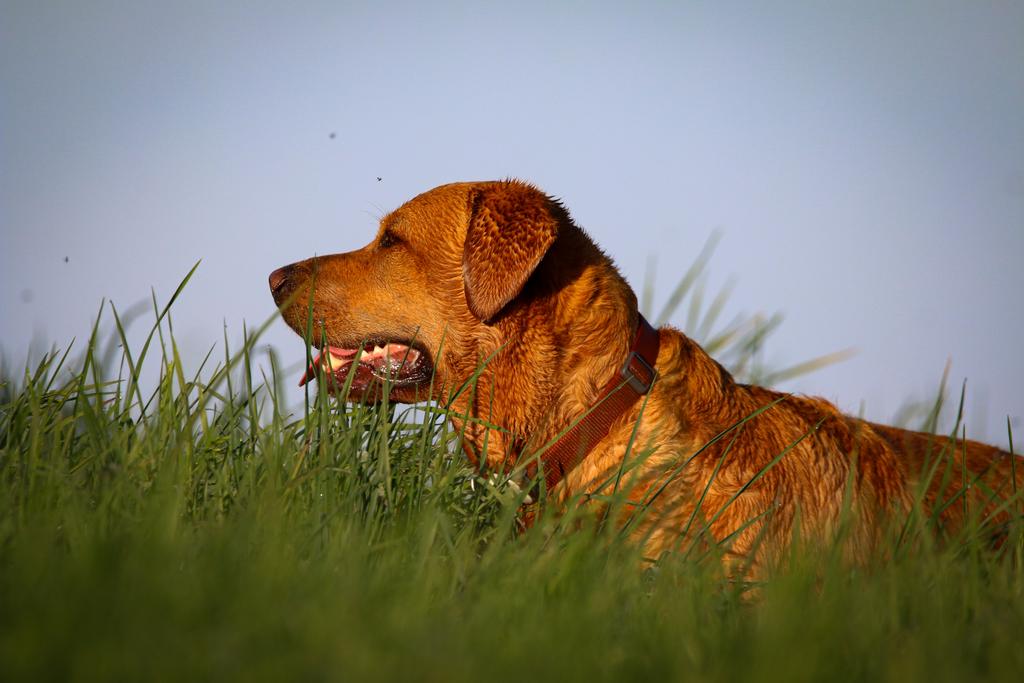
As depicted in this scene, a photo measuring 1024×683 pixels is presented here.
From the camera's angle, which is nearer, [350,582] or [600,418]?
[350,582]

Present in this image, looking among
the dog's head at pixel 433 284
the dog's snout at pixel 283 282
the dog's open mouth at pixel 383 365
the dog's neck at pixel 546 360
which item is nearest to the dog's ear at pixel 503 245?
the dog's head at pixel 433 284

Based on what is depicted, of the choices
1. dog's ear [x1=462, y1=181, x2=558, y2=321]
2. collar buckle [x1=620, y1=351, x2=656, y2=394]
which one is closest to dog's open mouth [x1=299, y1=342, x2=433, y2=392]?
dog's ear [x1=462, y1=181, x2=558, y2=321]

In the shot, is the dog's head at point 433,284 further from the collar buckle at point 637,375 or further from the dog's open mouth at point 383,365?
the collar buckle at point 637,375

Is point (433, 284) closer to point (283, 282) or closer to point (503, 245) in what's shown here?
point (503, 245)

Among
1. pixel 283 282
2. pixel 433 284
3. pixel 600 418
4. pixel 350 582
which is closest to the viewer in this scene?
pixel 350 582

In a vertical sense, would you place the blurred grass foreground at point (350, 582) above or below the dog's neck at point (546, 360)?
below

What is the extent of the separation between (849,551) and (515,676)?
209cm

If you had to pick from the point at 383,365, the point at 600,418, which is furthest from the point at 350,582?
the point at 383,365

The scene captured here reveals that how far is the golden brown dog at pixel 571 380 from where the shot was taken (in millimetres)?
3463

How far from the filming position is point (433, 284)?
3998mm

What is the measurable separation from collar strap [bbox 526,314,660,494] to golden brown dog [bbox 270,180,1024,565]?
45 millimetres

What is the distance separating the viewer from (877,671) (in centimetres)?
194

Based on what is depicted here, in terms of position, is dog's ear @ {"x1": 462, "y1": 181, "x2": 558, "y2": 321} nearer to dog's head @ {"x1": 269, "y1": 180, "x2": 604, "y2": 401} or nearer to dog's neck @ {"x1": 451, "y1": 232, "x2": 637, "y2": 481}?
dog's head @ {"x1": 269, "y1": 180, "x2": 604, "y2": 401}

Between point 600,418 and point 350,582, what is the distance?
1.78 meters
